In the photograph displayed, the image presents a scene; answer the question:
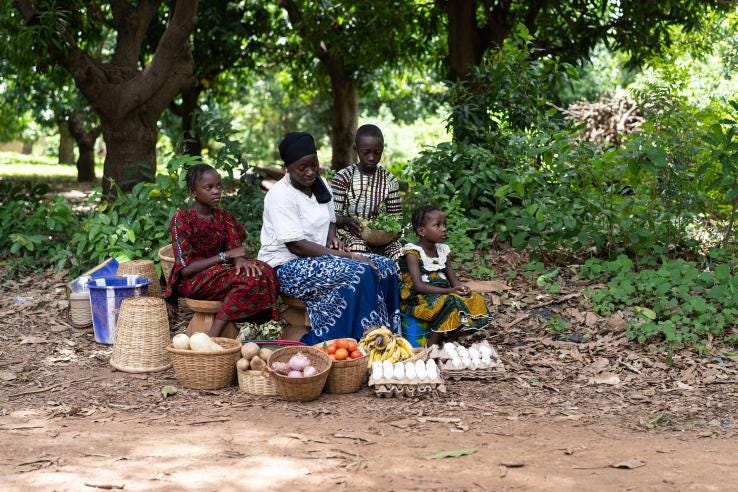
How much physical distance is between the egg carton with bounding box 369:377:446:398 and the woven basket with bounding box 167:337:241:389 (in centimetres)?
92

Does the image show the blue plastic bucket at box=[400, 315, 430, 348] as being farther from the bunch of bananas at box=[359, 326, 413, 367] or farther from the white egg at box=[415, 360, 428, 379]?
the white egg at box=[415, 360, 428, 379]

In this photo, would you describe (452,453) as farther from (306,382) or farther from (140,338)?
(140,338)

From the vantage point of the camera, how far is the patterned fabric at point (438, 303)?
576cm

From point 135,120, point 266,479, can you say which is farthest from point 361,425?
point 135,120

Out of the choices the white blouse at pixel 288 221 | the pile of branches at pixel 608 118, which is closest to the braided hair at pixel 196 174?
the white blouse at pixel 288 221

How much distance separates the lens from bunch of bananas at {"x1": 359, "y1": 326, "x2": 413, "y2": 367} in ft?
17.1

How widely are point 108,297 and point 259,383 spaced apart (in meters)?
1.67

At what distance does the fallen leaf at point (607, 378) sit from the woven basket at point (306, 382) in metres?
1.83

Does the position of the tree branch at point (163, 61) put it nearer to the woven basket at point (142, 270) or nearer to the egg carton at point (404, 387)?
the woven basket at point (142, 270)

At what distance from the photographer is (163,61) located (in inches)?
344

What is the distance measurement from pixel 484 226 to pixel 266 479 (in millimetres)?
4928

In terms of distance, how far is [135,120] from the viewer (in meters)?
9.15

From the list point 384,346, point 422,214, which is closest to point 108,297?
point 384,346

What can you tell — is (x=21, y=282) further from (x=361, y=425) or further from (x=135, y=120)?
(x=361, y=425)
